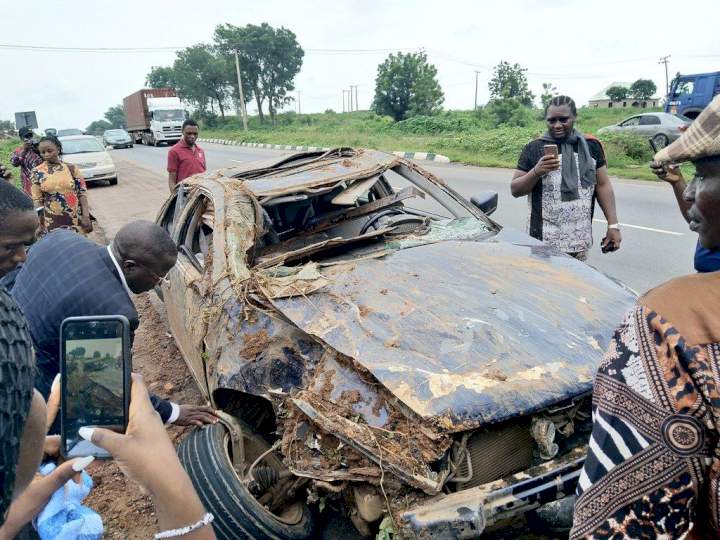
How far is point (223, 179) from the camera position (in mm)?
3654

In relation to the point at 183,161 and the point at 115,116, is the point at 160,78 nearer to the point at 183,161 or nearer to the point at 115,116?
the point at 115,116

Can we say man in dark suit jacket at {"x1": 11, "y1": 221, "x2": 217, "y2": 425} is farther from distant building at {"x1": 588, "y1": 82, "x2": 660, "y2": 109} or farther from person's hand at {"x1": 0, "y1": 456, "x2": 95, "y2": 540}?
distant building at {"x1": 588, "y1": 82, "x2": 660, "y2": 109}

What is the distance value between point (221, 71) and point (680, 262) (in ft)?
170

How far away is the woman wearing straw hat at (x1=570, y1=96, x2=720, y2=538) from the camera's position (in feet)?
2.82

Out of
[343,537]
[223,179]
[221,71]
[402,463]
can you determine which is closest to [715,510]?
[402,463]

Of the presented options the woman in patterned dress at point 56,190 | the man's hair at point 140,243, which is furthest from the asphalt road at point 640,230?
the woman in patterned dress at point 56,190

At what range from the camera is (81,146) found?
48.6ft

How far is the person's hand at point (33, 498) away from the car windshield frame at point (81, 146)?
15.3 metres

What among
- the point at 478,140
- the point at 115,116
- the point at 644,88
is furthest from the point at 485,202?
the point at 115,116

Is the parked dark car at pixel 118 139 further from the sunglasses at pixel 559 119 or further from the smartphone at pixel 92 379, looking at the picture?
the smartphone at pixel 92 379

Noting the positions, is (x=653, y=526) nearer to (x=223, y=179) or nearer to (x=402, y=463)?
(x=402, y=463)

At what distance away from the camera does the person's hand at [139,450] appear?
112 centimetres

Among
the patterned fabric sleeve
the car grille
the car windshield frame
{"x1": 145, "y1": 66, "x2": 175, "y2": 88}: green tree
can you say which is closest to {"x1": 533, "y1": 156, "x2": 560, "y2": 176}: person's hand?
the car grille

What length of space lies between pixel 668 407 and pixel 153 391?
369cm
